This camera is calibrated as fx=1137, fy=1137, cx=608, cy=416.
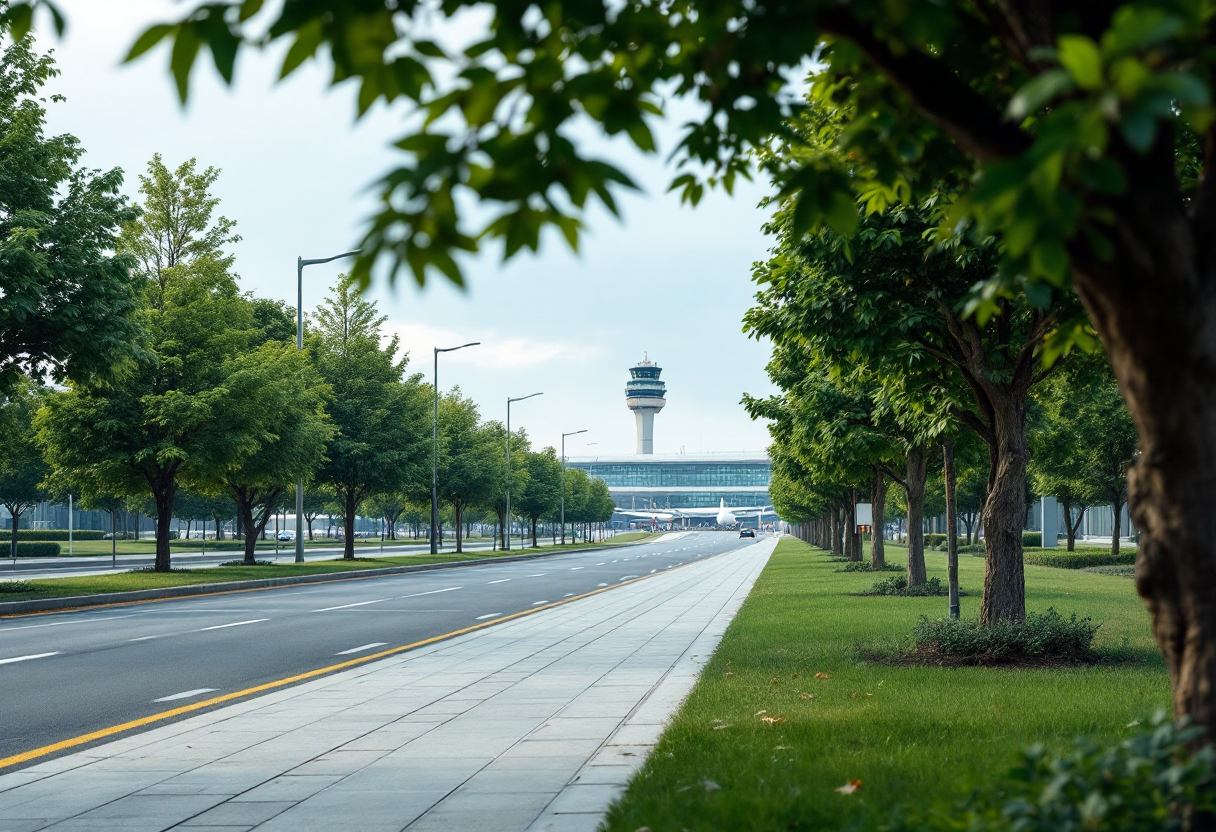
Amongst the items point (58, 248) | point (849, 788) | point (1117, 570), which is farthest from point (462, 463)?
point (849, 788)


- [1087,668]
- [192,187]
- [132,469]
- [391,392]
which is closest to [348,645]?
[1087,668]

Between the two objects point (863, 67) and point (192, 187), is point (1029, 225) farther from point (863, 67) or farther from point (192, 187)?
point (192, 187)

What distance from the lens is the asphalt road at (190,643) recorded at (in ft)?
34.9

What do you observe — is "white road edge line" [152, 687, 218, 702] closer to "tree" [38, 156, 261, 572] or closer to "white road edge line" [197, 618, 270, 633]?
"white road edge line" [197, 618, 270, 633]

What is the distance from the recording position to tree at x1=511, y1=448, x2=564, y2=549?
8738cm

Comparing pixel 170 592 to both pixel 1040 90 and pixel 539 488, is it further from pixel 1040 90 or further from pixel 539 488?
pixel 539 488

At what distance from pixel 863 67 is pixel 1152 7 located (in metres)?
1.82

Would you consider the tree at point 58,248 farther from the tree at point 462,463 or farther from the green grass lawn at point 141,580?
the tree at point 462,463

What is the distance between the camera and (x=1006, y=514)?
1280cm

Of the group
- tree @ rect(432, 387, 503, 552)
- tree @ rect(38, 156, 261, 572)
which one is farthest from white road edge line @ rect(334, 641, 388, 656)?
tree @ rect(432, 387, 503, 552)

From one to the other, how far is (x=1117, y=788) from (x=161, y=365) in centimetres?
3274

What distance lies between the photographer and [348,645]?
16.3 meters

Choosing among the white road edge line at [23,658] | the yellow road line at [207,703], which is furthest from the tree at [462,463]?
the white road edge line at [23,658]

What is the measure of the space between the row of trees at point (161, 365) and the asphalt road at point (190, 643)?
238 inches
